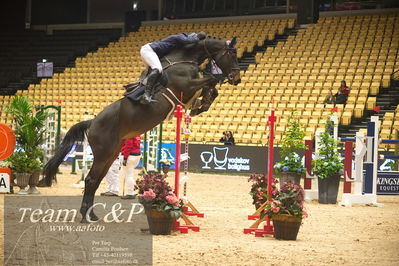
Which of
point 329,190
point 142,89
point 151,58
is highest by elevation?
point 151,58

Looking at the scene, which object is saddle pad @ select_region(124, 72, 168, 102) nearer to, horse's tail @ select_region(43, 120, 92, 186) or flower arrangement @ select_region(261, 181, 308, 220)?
horse's tail @ select_region(43, 120, 92, 186)

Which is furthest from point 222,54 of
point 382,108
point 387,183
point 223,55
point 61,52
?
point 61,52

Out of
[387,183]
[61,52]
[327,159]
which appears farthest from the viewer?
[61,52]

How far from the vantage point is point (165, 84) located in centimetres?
823

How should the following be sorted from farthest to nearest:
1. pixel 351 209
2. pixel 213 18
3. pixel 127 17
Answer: pixel 127 17 < pixel 213 18 < pixel 351 209

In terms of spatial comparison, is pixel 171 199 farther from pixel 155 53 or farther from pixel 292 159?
pixel 292 159

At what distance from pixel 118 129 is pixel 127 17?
24.5 m

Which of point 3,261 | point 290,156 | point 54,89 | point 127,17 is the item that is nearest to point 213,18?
point 127,17

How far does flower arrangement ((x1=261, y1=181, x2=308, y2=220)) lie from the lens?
7621mm

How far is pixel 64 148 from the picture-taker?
9.02 m

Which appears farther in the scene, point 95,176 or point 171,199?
point 95,176

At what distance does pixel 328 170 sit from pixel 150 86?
5.51 metres

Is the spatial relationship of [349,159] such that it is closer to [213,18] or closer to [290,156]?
[290,156]

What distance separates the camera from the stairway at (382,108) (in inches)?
799
